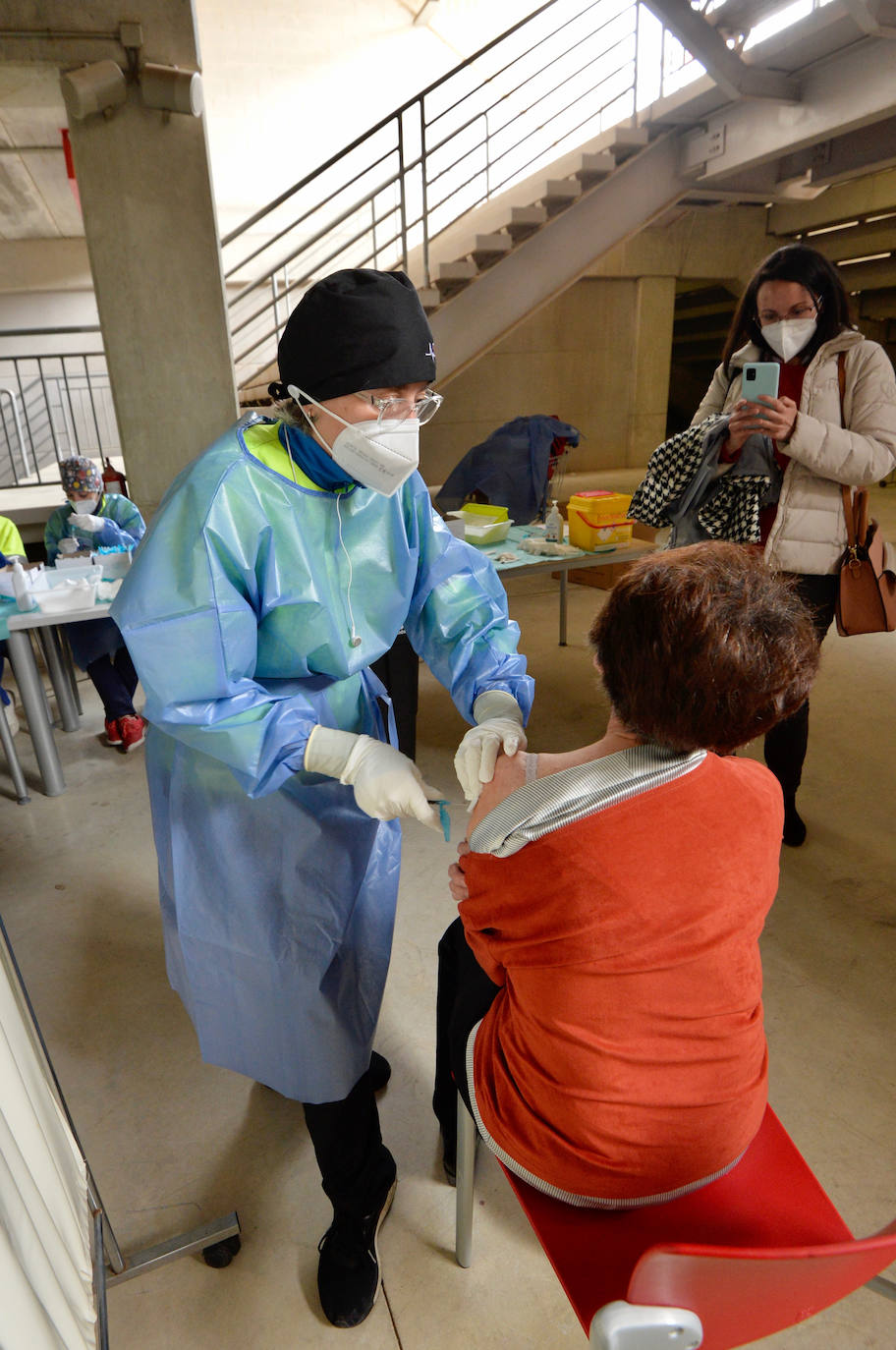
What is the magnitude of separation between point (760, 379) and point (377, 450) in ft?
4.08

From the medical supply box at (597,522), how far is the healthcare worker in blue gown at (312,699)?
1.94 meters

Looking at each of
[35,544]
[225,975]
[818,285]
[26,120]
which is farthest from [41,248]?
[225,975]

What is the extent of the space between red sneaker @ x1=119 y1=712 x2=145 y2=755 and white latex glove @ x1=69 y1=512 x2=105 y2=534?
2.93 ft

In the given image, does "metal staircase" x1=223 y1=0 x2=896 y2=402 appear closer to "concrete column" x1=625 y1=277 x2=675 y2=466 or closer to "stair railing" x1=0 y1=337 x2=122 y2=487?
"concrete column" x1=625 y1=277 x2=675 y2=466

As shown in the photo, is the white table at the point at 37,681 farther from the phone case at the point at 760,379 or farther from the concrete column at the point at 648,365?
the concrete column at the point at 648,365

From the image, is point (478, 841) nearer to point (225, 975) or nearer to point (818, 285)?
point (225, 975)

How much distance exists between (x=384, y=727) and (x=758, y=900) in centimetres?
68

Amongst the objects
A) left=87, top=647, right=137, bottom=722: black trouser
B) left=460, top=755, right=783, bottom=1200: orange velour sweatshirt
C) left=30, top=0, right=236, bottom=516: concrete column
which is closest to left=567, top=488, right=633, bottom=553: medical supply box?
left=30, top=0, right=236, bottom=516: concrete column

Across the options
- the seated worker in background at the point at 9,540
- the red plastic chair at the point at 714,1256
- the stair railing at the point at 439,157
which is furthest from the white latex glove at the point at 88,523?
the stair railing at the point at 439,157

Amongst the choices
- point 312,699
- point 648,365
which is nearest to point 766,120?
point 648,365

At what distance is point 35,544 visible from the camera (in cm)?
552

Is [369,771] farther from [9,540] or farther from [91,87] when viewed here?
[91,87]

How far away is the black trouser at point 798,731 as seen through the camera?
204 cm

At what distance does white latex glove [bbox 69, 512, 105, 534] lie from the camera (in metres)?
3.40
